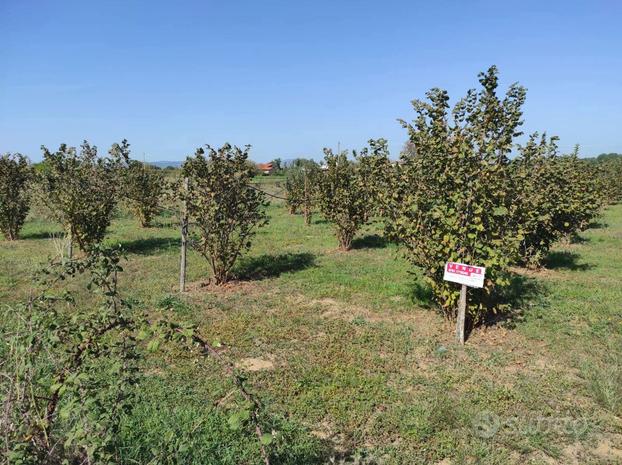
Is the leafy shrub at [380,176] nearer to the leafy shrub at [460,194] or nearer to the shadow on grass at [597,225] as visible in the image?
the leafy shrub at [460,194]

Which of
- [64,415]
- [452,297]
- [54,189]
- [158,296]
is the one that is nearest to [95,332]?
[64,415]

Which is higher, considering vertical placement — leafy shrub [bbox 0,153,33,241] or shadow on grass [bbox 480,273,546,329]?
leafy shrub [bbox 0,153,33,241]

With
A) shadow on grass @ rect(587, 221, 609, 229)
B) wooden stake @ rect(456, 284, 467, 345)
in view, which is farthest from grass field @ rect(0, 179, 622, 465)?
shadow on grass @ rect(587, 221, 609, 229)

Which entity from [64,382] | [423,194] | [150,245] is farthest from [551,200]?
[150,245]

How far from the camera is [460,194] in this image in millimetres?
5246

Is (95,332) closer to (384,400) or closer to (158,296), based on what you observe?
(384,400)

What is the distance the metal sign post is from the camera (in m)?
5.15

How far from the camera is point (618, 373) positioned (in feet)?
14.6

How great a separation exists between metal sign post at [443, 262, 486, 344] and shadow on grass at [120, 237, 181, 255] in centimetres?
814

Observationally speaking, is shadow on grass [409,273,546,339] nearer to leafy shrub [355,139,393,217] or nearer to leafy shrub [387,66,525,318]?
leafy shrub [387,66,525,318]

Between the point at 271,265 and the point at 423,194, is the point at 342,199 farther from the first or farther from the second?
the point at 423,194

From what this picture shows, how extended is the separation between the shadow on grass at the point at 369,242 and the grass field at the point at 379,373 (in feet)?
10.3

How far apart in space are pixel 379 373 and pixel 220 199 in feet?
14.4

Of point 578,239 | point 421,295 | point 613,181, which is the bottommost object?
point 421,295
